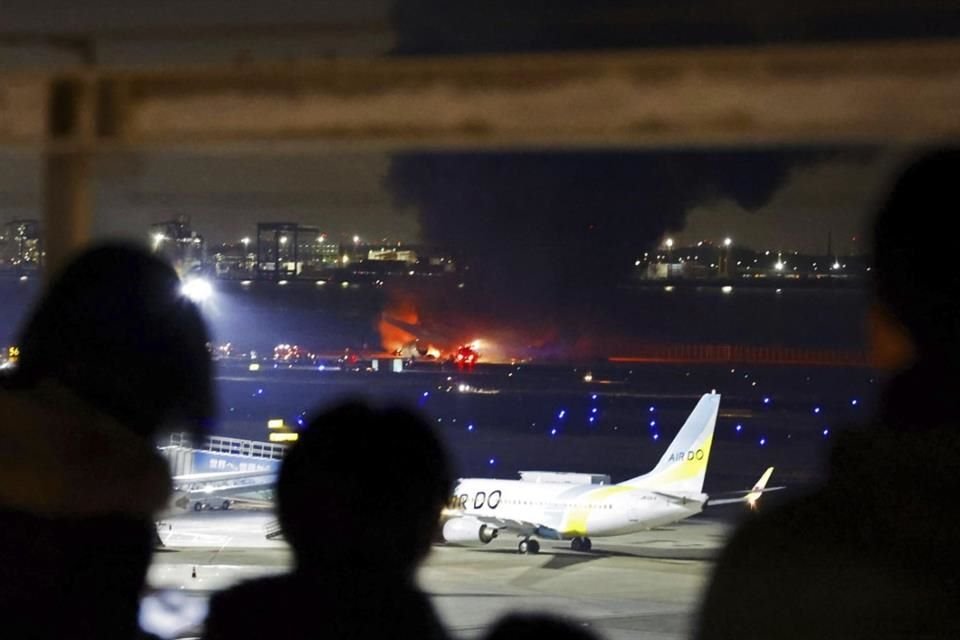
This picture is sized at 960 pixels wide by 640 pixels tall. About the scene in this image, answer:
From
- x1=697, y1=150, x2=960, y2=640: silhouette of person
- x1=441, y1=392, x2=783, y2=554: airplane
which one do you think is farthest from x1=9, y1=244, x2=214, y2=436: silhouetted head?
x1=441, y1=392, x2=783, y2=554: airplane

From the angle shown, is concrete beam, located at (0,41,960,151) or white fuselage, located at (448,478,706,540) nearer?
concrete beam, located at (0,41,960,151)

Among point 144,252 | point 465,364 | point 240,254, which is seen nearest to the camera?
point 144,252

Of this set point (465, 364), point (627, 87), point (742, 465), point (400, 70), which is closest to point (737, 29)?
point (627, 87)

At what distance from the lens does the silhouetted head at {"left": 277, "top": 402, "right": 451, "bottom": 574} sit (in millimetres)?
1099

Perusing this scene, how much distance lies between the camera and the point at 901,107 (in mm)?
1144

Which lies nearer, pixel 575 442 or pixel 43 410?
pixel 43 410

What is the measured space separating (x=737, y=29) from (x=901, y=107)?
7.9 inches

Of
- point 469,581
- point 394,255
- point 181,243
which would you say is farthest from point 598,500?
point 181,243

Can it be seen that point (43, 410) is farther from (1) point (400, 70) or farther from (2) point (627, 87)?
(2) point (627, 87)

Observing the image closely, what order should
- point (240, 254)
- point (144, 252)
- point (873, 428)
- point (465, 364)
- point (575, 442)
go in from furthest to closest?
point (575, 442)
point (465, 364)
point (240, 254)
point (144, 252)
point (873, 428)

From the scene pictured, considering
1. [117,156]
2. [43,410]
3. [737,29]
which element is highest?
[737,29]

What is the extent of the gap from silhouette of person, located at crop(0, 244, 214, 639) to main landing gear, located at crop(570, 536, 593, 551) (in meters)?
9.03

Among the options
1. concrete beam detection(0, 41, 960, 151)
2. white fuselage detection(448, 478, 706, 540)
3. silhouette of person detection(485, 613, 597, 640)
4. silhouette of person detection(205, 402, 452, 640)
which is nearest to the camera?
silhouette of person detection(485, 613, 597, 640)

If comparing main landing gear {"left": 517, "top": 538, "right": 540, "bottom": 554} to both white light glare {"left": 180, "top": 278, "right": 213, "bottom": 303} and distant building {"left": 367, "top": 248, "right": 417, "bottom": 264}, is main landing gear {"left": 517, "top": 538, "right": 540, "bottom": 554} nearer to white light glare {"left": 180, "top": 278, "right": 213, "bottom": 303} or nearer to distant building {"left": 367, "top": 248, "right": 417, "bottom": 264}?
distant building {"left": 367, "top": 248, "right": 417, "bottom": 264}
